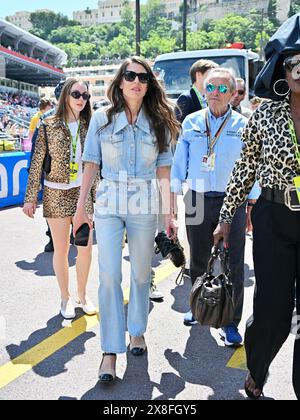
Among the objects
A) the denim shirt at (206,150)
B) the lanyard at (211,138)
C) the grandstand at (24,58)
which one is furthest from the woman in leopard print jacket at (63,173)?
the grandstand at (24,58)

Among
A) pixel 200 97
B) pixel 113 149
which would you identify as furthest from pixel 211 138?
pixel 200 97

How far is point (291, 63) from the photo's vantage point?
251cm

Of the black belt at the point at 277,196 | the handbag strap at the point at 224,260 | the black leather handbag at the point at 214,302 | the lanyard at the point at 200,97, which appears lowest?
the black leather handbag at the point at 214,302

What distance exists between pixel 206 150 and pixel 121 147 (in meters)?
0.78

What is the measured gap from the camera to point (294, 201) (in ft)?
8.35

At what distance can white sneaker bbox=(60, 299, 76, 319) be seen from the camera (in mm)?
4230

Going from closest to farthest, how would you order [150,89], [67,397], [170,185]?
[67,397] → [150,89] → [170,185]

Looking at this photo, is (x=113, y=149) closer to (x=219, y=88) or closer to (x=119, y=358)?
(x=219, y=88)

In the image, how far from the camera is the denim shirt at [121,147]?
10.6ft

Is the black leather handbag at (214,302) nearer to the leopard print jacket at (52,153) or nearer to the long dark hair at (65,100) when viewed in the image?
the leopard print jacket at (52,153)

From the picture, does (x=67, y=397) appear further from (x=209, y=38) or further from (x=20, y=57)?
(x=209, y=38)

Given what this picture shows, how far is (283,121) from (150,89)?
1124mm

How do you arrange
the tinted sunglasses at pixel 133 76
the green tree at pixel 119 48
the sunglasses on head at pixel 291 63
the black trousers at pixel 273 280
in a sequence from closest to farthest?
the sunglasses on head at pixel 291 63 < the black trousers at pixel 273 280 < the tinted sunglasses at pixel 133 76 < the green tree at pixel 119 48
